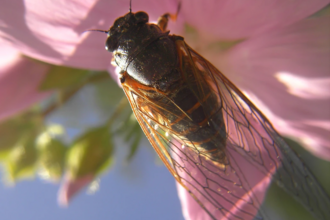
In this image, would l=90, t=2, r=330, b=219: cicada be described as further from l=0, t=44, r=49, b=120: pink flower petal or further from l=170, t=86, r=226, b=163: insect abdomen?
Answer: l=0, t=44, r=49, b=120: pink flower petal

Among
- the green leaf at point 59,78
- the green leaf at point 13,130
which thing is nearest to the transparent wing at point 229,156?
the green leaf at point 59,78

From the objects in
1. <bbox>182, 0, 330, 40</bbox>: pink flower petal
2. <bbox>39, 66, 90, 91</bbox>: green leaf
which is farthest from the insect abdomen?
<bbox>39, 66, 90, 91</bbox>: green leaf

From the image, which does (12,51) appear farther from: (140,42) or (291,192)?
(291,192)

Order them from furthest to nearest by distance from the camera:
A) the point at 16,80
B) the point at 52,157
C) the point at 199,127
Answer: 1. the point at 52,157
2. the point at 16,80
3. the point at 199,127

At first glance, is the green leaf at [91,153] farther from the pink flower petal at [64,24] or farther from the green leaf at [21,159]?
the pink flower petal at [64,24]

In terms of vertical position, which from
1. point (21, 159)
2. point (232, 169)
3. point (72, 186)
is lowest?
point (232, 169)

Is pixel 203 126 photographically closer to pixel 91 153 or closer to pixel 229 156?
pixel 229 156

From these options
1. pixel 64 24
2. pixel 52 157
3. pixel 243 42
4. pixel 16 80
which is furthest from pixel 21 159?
pixel 243 42
